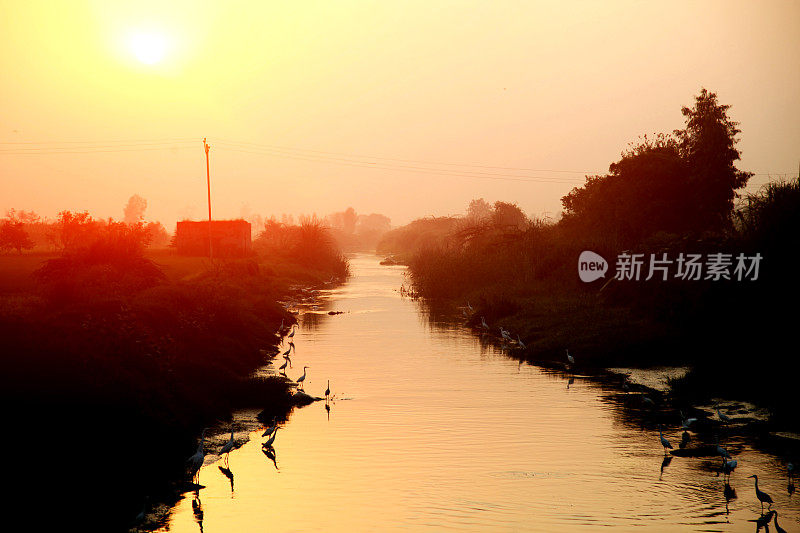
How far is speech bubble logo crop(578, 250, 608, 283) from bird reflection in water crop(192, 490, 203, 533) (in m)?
29.2

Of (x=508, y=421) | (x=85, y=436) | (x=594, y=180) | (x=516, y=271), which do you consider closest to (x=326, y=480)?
(x=85, y=436)

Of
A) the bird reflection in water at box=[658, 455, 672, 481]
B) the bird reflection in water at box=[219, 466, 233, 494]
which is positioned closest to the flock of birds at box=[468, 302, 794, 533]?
the bird reflection in water at box=[658, 455, 672, 481]

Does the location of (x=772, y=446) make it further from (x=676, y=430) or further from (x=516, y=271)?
(x=516, y=271)

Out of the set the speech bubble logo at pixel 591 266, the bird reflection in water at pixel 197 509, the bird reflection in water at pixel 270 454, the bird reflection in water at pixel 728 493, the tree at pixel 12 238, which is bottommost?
the bird reflection in water at pixel 197 509

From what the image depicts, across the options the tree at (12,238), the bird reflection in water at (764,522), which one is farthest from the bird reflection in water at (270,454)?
the tree at (12,238)

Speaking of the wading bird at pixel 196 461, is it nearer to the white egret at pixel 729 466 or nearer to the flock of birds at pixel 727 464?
the flock of birds at pixel 727 464

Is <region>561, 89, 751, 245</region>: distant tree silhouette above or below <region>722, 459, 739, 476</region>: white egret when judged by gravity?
above

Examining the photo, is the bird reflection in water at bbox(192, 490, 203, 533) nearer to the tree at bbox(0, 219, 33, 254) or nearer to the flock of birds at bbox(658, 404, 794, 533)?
the flock of birds at bbox(658, 404, 794, 533)

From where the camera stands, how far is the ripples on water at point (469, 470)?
12977 millimetres

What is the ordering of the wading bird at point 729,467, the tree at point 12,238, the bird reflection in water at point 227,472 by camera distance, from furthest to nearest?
1. the tree at point 12,238
2. the bird reflection in water at point 227,472
3. the wading bird at point 729,467

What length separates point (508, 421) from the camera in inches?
774

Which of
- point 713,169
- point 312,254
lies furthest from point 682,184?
point 312,254

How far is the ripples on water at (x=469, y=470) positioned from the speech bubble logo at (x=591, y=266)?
15703 mm

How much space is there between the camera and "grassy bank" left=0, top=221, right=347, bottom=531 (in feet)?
45.0
